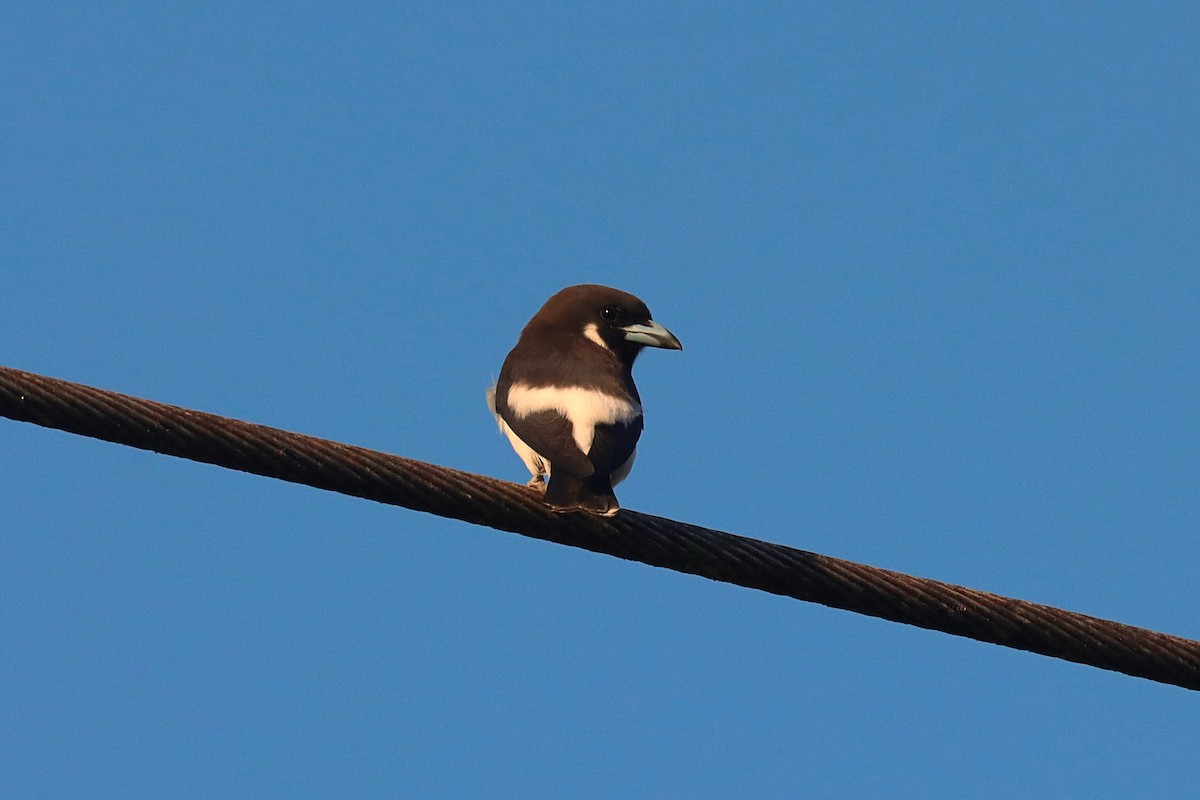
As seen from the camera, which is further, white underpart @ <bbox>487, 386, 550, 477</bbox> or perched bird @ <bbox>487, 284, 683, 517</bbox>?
white underpart @ <bbox>487, 386, 550, 477</bbox>

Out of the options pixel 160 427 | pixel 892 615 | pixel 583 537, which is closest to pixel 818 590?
pixel 892 615

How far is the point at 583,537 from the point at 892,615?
3.25 ft

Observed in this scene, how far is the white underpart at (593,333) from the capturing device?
838cm

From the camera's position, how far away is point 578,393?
7113 mm

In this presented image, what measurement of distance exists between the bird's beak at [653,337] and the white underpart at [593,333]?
0.41ft

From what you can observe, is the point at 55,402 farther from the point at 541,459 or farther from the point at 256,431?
the point at 541,459

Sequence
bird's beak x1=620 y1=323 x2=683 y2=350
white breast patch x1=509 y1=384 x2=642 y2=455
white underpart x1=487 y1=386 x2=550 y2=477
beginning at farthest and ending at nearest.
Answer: bird's beak x1=620 y1=323 x2=683 y2=350 → white underpart x1=487 y1=386 x2=550 y2=477 → white breast patch x1=509 y1=384 x2=642 y2=455

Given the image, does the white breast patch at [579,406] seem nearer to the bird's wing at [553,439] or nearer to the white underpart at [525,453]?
the bird's wing at [553,439]

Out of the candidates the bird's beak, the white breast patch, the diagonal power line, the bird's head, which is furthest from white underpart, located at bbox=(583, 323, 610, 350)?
the diagonal power line

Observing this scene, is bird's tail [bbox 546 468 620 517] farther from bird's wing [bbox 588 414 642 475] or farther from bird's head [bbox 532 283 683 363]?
bird's head [bbox 532 283 683 363]

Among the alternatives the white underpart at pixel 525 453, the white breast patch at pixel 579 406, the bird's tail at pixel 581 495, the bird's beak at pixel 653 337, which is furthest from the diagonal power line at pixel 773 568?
the bird's beak at pixel 653 337

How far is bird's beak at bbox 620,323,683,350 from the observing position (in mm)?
8336

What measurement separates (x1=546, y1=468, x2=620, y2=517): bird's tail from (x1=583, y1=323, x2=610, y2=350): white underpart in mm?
2191

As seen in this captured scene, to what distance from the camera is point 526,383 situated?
741cm
